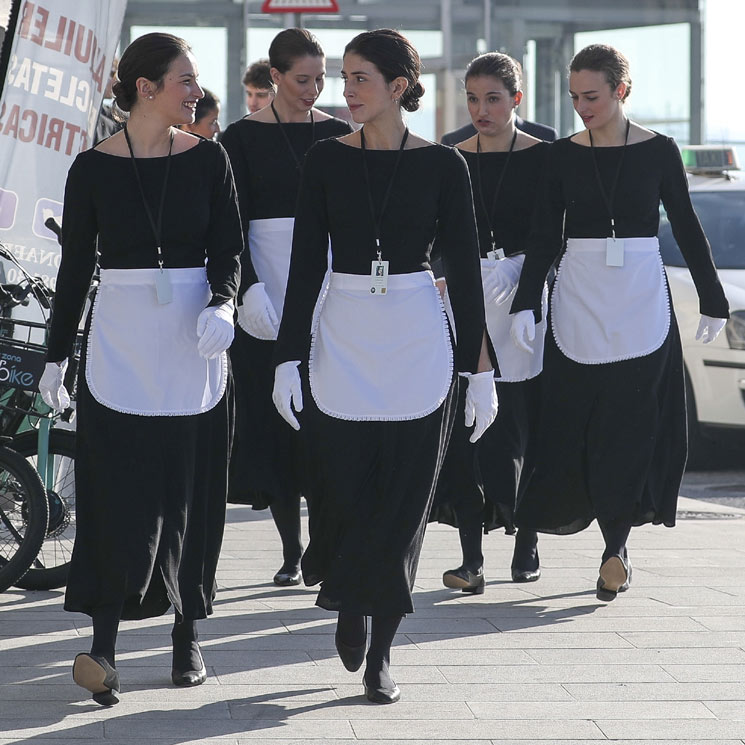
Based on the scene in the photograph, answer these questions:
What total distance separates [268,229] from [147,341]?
1.51 m

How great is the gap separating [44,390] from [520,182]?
7.26 ft

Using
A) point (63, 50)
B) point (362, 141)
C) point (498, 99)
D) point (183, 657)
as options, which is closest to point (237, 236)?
point (362, 141)

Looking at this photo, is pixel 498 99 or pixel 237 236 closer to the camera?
pixel 237 236

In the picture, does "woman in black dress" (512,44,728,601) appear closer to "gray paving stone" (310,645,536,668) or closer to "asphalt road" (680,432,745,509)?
"gray paving stone" (310,645,536,668)

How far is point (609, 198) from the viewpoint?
6102mm

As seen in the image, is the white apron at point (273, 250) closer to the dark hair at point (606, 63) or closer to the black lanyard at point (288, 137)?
the black lanyard at point (288, 137)

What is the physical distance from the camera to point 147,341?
4605mm

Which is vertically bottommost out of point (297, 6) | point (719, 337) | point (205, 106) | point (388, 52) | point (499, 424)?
point (499, 424)

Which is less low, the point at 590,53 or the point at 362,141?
the point at 590,53

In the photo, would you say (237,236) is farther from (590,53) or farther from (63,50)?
(63,50)

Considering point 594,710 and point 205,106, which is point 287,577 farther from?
point 205,106

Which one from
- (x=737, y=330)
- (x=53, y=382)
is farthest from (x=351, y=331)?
(x=737, y=330)

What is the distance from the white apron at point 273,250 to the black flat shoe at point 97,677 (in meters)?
1.82

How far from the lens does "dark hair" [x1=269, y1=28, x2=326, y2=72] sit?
6027 mm
